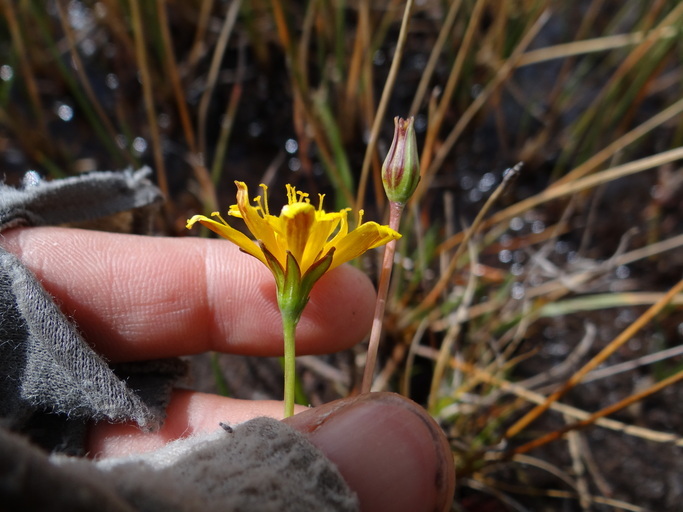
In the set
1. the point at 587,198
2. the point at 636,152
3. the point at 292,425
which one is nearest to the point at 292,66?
the point at 292,425

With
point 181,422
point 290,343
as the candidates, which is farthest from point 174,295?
point 290,343

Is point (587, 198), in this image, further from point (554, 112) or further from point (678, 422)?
point (678, 422)

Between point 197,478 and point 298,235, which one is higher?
point 298,235

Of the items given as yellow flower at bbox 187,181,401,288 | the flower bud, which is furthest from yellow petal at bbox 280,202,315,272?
the flower bud

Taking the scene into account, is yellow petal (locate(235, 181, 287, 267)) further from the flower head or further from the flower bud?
the flower bud

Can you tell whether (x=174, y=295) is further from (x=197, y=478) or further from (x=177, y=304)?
(x=197, y=478)

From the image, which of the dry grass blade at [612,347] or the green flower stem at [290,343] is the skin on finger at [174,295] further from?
the dry grass blade at [612,347]
